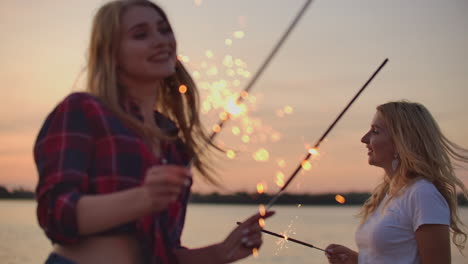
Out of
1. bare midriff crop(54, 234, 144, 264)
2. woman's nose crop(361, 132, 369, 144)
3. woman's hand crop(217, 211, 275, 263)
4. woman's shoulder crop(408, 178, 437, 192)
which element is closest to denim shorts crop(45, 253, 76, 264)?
bare midriff crop(54, 234, 144, 264)

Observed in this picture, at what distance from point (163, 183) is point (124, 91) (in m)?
0.61

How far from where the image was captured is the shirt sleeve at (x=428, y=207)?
426 centimetres

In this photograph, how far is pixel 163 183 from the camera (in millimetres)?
1901

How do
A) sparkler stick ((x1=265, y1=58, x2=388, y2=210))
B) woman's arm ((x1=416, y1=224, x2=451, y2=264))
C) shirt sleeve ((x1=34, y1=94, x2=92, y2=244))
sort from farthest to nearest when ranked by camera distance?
woman's arm ((x1=416, y1=224, x2=451, y2=264))
sparkler stick ((x1=265, y1=58, x2=388, y2=210))
shirt sleeve ((x1=34, y1=94, x2=92, y2=244))

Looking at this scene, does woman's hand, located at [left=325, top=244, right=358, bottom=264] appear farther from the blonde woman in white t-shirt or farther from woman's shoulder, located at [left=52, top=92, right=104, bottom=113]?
woman's shoulder, located at [left=52, top=92, right=104, bottom=113]

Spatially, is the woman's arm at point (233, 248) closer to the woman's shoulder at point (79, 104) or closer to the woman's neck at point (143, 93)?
the woman's neck at point (143, 93)

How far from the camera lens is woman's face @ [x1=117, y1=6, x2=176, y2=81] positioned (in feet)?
7.82

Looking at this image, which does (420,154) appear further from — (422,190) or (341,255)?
(341,255)

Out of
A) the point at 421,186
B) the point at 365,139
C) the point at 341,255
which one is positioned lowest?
the point at 341,255

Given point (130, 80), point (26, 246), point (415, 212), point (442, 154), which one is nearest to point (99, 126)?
point (130, 80)

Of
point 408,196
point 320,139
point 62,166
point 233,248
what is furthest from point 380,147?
point 62,166

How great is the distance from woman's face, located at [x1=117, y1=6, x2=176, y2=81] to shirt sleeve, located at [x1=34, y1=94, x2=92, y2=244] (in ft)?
0.81

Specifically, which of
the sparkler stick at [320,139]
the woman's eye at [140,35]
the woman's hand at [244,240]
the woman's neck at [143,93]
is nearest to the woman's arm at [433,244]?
the sparkler stick at [320,139]

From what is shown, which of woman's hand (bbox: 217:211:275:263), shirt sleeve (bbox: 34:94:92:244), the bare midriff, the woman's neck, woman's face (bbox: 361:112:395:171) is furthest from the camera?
woman's face (bbox: 361:112:395:171)
